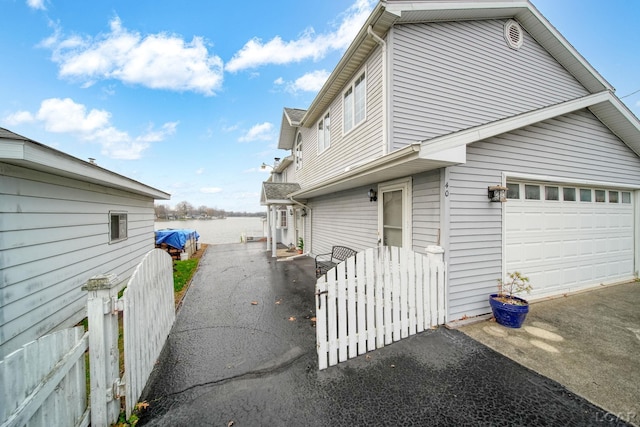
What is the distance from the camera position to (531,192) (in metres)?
4.93

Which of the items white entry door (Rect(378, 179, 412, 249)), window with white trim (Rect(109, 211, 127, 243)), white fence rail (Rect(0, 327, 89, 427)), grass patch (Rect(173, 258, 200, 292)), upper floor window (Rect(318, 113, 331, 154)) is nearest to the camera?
white fence rail (Rect(0, 327, 89, 427))

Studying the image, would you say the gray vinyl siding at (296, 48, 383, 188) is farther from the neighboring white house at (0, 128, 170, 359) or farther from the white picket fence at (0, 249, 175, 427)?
the neighboring white house at (0, 128, 170, 359)

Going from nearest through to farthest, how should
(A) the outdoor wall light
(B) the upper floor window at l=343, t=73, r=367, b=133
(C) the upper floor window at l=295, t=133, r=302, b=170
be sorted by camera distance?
1. (A) the outdoor wall light
2. (B) the upper floor window at l=343, t=73, r=367, b=133
3. (C) the upper floor window at l=295, t=133, r=302, b=170

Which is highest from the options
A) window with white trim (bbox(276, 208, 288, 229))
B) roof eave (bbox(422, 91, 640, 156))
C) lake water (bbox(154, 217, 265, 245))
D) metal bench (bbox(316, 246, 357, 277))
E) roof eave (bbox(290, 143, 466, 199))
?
roof eave (bbox(422, 91, 640, 156))

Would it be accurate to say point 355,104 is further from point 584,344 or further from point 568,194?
point 584,344

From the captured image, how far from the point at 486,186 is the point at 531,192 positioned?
4.96 feet

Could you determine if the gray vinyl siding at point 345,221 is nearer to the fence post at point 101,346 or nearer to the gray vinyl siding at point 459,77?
the gray vinyl siding at point 459,77

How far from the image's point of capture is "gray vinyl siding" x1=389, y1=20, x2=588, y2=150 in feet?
16.8

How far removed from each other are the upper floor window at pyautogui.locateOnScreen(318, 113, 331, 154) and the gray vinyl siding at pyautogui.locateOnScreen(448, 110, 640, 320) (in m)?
5.03

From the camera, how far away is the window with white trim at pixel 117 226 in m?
6.02

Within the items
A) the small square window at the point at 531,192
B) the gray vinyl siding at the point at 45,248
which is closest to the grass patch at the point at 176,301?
the gray vinyl siding at the point at 45,248

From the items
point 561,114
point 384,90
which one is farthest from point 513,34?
point 384,90

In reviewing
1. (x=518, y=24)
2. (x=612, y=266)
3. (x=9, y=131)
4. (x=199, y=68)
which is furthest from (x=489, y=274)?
(x=199, y=68)

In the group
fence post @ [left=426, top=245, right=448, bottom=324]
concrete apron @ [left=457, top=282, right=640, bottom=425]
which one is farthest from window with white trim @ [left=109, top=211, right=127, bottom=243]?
concrete apron @ [left=457, top=282, right=640, bottom=425]
